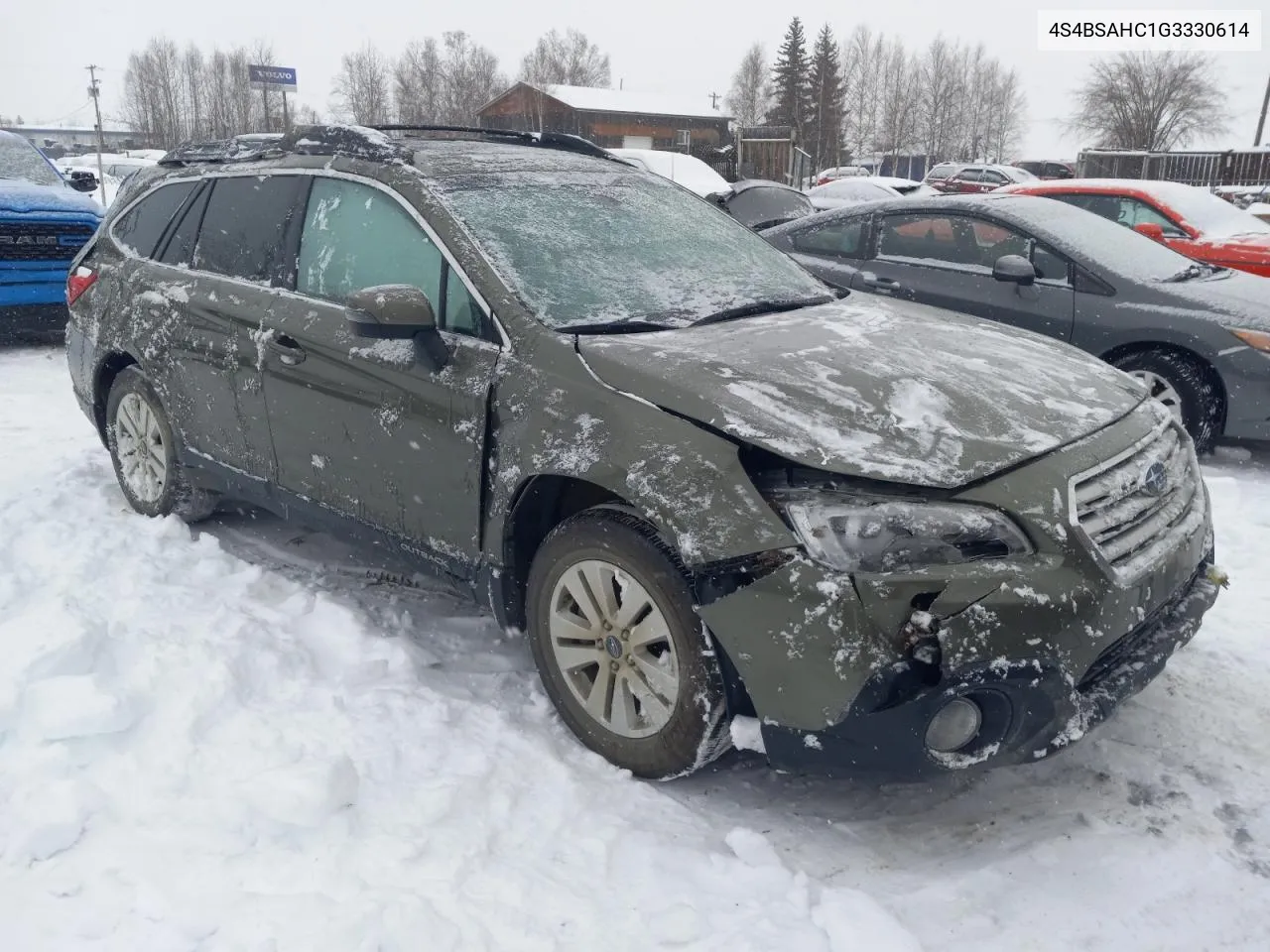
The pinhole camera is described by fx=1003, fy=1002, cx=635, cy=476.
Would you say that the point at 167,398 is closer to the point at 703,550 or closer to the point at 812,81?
the point at 703,550

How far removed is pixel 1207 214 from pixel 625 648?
8604 mm

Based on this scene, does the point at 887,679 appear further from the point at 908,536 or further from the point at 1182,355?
the point at 1182,355

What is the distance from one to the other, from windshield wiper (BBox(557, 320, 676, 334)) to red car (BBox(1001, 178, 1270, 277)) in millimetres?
6580

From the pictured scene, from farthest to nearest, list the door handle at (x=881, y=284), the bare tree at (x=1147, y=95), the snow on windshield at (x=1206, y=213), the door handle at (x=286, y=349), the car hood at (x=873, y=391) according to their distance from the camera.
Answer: the bare tree at (x=1147, y=95) → the snow on windshield at (x=1206, y=213) → the door handle at (x=881, y=284) → the door handle at (x=286, y=349) → the car hood at (x=873, y=391)

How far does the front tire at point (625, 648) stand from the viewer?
256 centimetres

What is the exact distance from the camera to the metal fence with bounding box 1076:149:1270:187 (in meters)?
29.5

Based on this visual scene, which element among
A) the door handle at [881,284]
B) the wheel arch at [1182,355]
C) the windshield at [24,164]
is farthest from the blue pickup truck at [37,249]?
the wheel arch at [1182,355]

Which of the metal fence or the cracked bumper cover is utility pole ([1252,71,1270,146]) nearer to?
the metal fence

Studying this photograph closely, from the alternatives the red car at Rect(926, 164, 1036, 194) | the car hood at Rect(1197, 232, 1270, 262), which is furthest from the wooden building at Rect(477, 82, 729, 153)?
the car hood at Rect(1197, 232, 1270, 262)

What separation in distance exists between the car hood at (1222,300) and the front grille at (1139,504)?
126 inches

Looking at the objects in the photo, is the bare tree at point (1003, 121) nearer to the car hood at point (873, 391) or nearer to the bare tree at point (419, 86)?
the bare tree at point (419, 86)

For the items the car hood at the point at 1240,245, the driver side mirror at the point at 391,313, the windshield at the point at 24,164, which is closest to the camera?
the driver side mirror at the point at 391,313

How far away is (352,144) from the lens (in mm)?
3670

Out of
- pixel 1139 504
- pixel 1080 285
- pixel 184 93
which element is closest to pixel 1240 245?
pixel 1080 285
